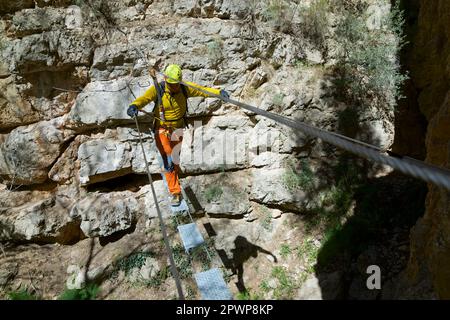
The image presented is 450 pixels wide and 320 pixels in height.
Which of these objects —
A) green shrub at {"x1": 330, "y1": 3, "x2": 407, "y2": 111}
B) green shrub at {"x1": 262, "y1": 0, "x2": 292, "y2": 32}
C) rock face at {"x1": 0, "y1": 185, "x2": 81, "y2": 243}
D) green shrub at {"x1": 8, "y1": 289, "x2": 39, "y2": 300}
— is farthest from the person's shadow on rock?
green shrub at {"x1": 262, "y1": 0, "x2": 292, "y2": 32}

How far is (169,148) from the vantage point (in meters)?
5.59

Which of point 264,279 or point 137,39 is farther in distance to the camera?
point 137,39

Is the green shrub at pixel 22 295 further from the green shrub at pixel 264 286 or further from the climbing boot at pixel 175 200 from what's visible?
the green shrub at pixel 264 286

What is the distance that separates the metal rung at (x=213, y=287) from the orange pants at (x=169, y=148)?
2.11m

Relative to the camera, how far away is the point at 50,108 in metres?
7.21

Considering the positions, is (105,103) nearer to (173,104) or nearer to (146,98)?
(146,98)

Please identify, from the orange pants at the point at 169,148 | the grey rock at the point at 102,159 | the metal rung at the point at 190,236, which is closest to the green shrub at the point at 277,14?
the orange pants at the point at 169,148

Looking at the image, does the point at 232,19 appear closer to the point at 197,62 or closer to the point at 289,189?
the point at 197,62

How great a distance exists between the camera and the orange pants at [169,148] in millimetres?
5539

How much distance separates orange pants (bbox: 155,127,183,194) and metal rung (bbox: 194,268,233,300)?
2.11m

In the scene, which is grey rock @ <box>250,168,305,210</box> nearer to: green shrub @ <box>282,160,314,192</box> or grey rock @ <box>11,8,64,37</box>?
green shrub @ <box>282,160,314,192</box>

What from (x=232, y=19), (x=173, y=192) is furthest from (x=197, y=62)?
(x=173, y=192)

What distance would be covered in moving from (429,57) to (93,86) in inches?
271
